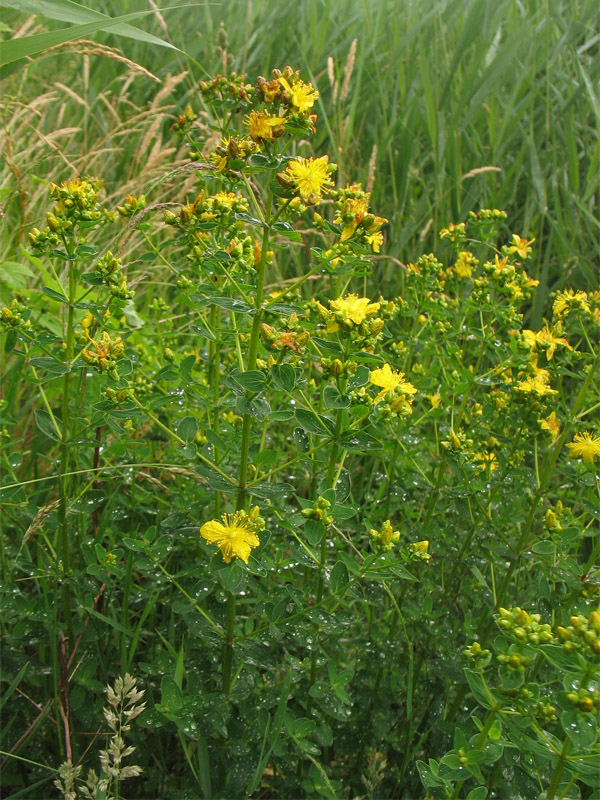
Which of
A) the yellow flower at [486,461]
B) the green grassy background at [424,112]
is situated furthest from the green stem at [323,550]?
the green grassy background at [424,112]

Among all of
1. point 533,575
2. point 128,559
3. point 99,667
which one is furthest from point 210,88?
point 533,575

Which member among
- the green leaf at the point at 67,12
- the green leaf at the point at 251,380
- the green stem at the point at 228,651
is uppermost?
the green leaf at the point at 67,12

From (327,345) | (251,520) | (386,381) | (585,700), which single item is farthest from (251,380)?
(585,700)

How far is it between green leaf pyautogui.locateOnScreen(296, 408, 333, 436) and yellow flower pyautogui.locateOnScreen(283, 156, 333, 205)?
14.8 inches

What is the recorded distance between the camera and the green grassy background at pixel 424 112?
3.29 m

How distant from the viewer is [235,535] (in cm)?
125

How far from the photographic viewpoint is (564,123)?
359cm

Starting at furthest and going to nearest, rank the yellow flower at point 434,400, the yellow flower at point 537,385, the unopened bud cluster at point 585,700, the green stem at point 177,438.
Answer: the yellow flower at point 434,400 → the yellow flower at point 537,385 → the green stem at point 177,438 → the unopened bud cluster at point 585,700

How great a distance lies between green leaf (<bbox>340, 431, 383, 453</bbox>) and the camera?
50.1 inches

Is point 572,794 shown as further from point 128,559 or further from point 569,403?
point 569,403

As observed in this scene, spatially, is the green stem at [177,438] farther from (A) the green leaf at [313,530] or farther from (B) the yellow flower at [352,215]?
(B) the yellow flower at [352,215]

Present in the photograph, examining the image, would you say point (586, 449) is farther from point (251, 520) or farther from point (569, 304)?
point (251, 520)

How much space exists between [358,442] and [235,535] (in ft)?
0.93

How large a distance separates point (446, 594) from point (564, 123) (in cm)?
281
